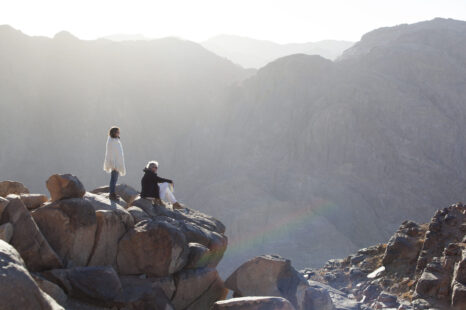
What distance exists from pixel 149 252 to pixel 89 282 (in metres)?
1.43

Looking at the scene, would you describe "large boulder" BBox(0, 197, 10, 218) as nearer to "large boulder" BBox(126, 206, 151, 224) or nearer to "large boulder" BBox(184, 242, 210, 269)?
"large boulder" BBox(126, 206, 151, 224)

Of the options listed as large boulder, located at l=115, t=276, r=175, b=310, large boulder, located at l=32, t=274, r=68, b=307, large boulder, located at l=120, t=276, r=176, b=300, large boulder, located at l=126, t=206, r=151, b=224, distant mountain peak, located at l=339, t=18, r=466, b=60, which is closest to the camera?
large boulder, located at l=32, t=274, r=68, b=307

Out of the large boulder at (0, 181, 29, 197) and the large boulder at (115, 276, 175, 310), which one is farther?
the large boulder at (0, 181, 29, 197)

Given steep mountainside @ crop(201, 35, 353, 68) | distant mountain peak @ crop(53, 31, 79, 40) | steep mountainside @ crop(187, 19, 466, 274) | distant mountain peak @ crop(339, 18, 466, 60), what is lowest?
steep mountainside @ crop(187, 19, 466, 274)

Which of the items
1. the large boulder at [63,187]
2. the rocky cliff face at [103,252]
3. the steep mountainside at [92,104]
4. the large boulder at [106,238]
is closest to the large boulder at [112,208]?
the rocky cliff face at [103,252]

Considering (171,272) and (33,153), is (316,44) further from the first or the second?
(171,272)

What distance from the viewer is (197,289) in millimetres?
9477

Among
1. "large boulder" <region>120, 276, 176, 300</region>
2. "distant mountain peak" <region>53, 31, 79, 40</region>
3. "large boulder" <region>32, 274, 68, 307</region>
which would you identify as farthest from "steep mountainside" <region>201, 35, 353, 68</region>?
"large boulder" <region>32, 274, 68, 307</region>

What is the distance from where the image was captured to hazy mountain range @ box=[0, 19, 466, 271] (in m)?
52.1

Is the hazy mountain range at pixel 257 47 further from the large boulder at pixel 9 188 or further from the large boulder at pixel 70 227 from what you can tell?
the large boulder at pixel 70 227

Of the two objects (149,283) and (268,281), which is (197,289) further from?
(268,281)

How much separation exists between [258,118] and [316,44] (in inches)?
5313

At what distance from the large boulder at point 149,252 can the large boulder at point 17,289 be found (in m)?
3.38

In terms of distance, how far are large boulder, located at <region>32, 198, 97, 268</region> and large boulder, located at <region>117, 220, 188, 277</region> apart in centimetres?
67
